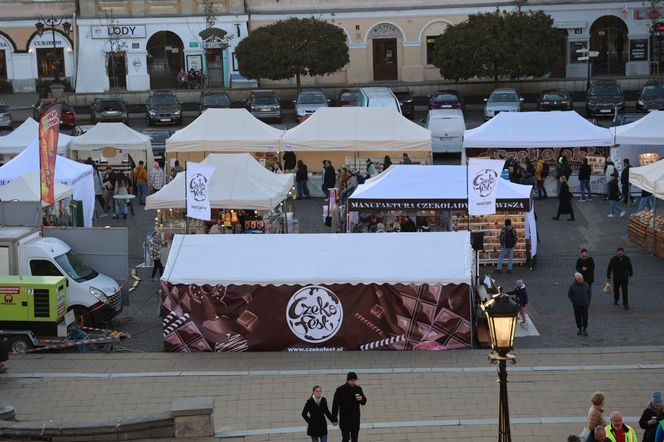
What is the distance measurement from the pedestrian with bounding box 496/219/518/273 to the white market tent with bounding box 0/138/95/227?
1021 centimetres

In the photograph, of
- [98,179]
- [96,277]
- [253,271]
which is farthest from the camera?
[98,179]

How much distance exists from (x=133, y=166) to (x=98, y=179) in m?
1.55

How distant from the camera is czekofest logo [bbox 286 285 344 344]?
1986 cm

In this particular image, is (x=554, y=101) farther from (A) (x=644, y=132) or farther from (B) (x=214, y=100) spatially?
(A) (x=644, y=132)

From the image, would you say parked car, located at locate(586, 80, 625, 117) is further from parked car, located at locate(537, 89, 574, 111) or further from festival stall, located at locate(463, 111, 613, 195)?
Result: festival stall, located at locate(463, 111, 613, 195)

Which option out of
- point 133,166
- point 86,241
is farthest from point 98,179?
point 86,241

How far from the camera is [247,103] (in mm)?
50000

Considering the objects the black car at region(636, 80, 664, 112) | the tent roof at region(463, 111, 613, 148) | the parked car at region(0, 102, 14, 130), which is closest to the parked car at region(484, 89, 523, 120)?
the black car at region(636, 80, 664, 112)

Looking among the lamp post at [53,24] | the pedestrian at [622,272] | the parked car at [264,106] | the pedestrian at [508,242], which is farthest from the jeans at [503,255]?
the lamp post at [53,24]

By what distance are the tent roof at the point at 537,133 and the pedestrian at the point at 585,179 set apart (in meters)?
0.75

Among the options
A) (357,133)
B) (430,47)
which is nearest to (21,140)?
(357,133)

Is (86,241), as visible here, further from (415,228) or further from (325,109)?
(325,109)

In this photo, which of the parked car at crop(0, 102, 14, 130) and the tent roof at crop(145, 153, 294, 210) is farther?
the parked car at crop(0, 102, 14, 130)

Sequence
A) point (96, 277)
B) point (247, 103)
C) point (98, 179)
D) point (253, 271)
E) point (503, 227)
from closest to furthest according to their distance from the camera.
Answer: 1. point (253, 271)
2. point (96, 277)
3. point (503, 227)
4. point (98, 179)
5. point (247, 103)
